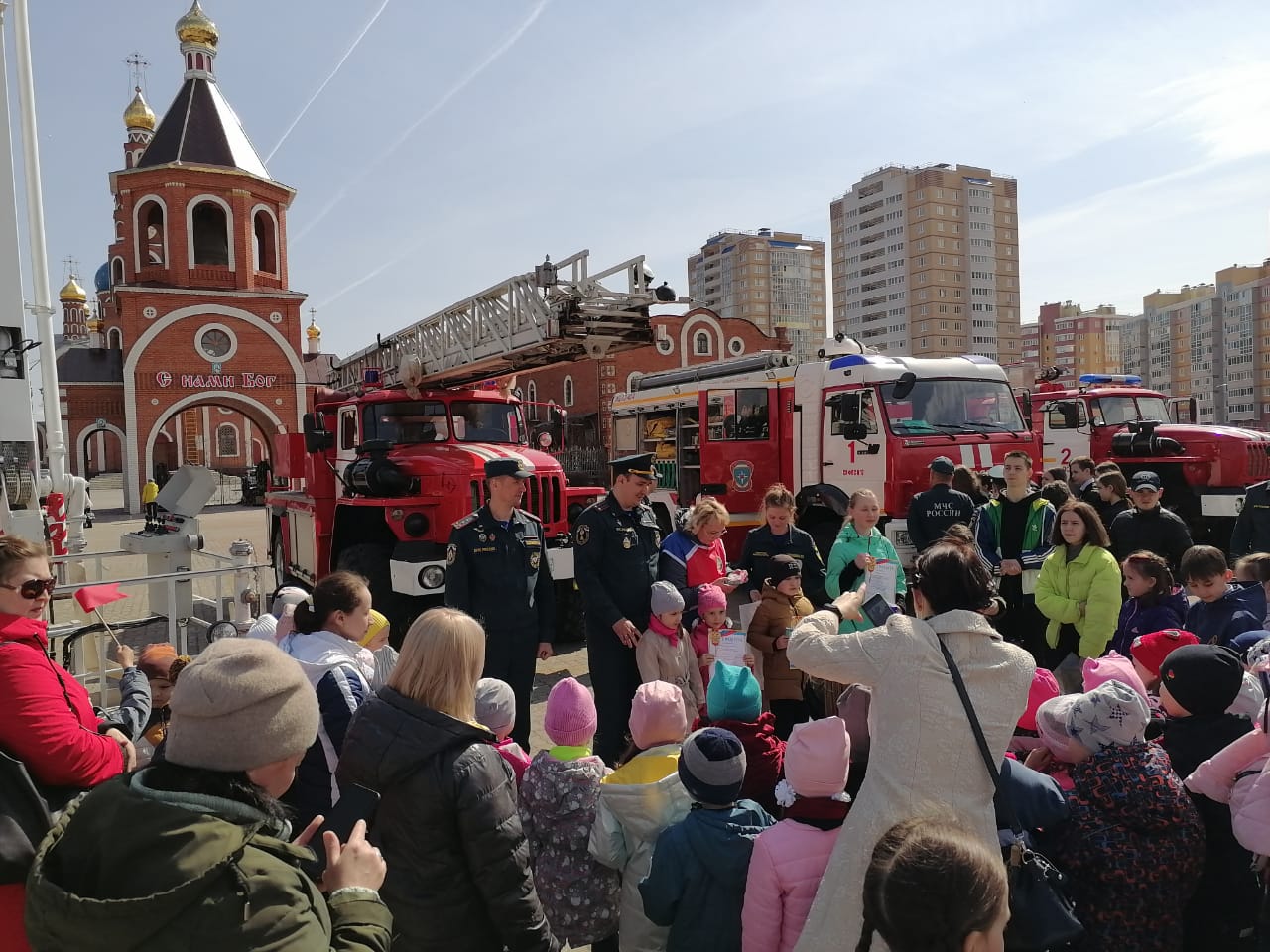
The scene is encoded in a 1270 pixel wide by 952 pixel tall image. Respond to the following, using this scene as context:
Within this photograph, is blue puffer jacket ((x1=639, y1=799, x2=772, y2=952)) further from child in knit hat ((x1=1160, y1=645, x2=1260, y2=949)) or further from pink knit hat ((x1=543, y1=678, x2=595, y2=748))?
child in knit hat ((x1=1160, y1=645, x2=1260, y2=949))

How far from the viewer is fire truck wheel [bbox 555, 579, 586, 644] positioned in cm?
827

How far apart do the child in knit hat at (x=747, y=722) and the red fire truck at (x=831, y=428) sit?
5.88 meters

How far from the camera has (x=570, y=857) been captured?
2.79 meters

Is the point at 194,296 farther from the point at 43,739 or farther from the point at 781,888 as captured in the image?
the point at 781,888

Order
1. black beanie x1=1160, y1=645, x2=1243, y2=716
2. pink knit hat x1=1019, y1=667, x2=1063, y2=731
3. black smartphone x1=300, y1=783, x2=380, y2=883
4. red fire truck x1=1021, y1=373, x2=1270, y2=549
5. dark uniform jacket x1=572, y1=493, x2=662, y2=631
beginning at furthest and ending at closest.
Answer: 1. red fire truck x1=1021, y1=373, x2=1270, y2=549
2. dark uniform jacket x1=572, y1=493, x2=662, y2=631
3. pink knit hat x1=1019, y1=667, x2=1063, y2=731
4. black beanie x1=1160, y1=645, x2=1243, y2=716
5. black smartphone x1=300, y1=783, x2=380, y2=883

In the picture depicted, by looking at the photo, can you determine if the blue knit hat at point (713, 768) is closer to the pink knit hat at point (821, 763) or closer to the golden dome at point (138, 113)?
the pink knit hat at point (821, 763)

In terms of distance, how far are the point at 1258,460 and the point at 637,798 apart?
13.0m

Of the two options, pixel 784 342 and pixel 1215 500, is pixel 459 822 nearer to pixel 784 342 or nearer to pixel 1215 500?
pixel 1215 500

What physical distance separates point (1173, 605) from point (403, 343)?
8387 millimetres

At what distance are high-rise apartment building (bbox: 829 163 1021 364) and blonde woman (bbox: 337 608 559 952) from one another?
8751 centimetres

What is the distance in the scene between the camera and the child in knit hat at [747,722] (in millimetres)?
2963

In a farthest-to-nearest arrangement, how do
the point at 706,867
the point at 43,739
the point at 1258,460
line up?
the point at 1258,460 < the point at 706,867 < the point at 43,739

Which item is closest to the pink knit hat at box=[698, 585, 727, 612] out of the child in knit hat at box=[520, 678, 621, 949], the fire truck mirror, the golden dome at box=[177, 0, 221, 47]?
the child in knit hat at box=[520, 678, 621, 949]

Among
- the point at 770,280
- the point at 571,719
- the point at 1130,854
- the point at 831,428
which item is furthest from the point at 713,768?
the point at 770,280
